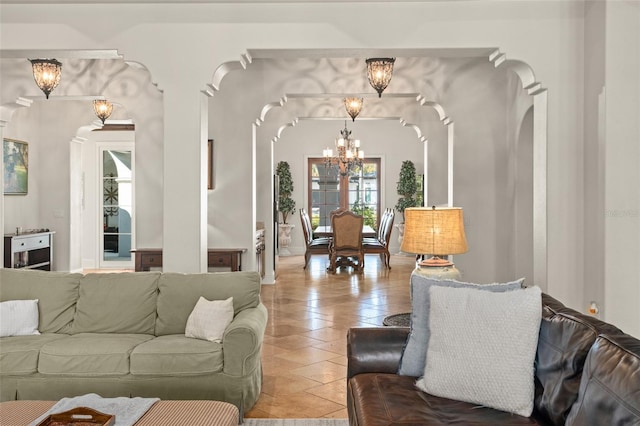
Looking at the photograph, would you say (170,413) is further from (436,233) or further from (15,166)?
(15,166)

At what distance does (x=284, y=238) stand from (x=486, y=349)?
11.2 meters

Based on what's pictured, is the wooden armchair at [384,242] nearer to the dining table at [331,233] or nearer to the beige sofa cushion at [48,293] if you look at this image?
the dining table at [331,233]

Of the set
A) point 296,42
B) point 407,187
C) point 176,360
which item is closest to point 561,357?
point 176,360

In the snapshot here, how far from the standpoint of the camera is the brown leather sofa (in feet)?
6.13

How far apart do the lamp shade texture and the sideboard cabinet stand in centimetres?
654

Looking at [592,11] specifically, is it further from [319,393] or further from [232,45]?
[319,393]

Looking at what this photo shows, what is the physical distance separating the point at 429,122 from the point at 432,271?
5.33m

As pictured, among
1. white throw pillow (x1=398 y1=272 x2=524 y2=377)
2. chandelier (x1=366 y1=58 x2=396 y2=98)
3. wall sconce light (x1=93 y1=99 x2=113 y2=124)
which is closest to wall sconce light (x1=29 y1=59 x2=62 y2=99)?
wall sconce light (x1=93 y1=99 x2=113 y2=124)

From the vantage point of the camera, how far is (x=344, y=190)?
46.3 ft

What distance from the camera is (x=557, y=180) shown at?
454cm

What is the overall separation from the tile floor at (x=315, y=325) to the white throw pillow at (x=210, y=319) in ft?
1.74

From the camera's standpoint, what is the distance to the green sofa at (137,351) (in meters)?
3.46

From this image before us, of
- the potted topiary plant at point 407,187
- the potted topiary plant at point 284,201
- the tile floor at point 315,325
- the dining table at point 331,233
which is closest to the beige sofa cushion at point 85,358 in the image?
the tile floor at point 315,325

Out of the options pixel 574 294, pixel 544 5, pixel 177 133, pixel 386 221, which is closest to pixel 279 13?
pixel 177 133
